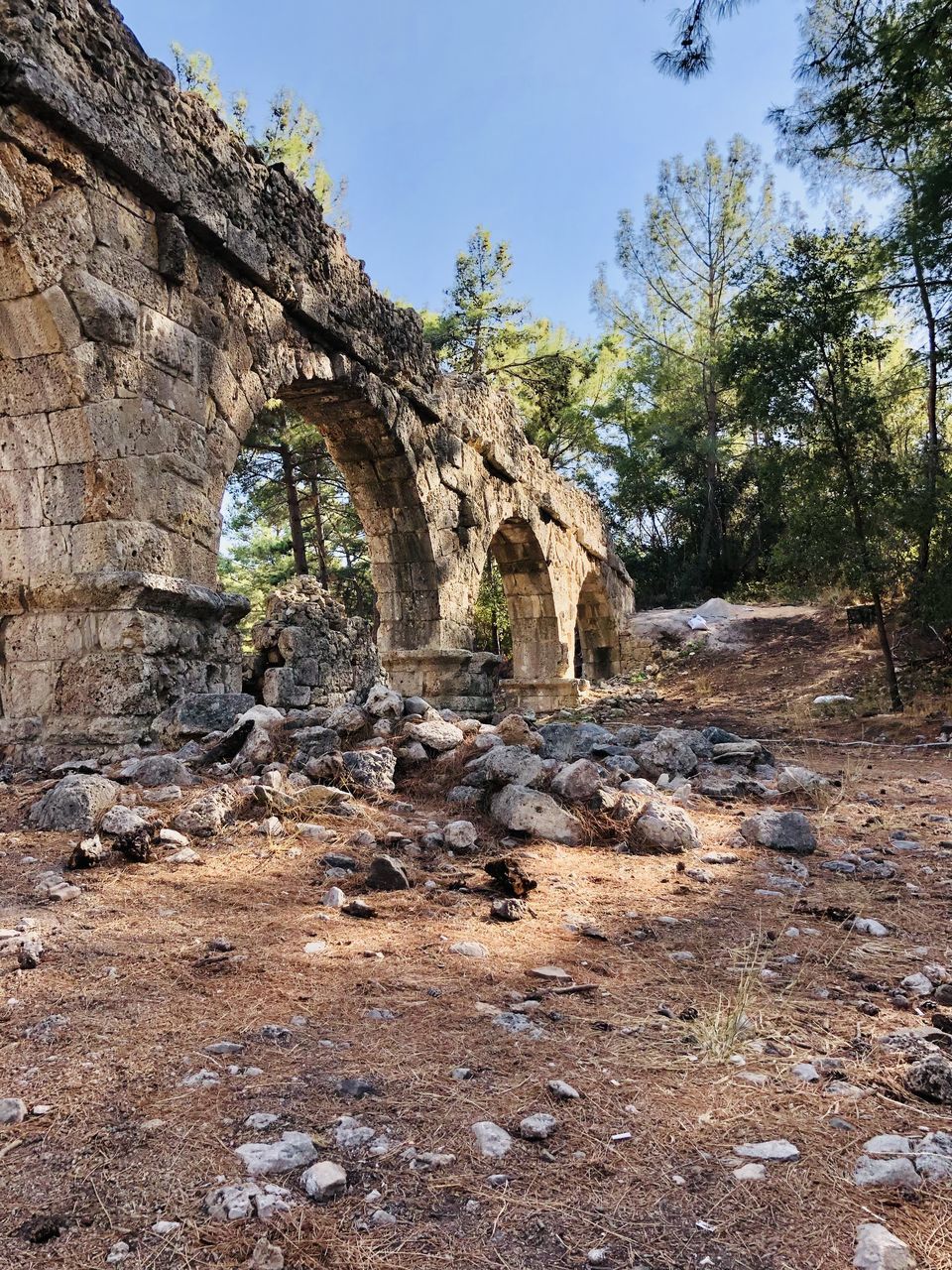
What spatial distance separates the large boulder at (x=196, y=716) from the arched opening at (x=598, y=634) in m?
14.0

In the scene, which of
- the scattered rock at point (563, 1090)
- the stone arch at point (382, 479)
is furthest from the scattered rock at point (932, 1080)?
the stone arch at point (382, 479)

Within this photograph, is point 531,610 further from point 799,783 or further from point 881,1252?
point 881,1252

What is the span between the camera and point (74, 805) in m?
3.35

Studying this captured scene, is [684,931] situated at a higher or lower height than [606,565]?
lower

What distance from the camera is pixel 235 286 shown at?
5.72 metres

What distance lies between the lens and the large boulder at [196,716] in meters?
4.43

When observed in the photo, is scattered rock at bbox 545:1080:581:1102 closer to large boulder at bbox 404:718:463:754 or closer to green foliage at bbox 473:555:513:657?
large boulder at bbox 404:718:463:754

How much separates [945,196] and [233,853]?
23.2 ft

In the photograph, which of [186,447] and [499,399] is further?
[499,399]

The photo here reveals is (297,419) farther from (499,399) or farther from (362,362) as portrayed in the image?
(362,362)

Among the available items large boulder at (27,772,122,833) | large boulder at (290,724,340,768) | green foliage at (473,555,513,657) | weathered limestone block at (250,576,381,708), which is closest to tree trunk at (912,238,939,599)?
weathered limestone block at (250,576,381,708)

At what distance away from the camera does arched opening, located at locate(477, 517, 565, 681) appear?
1348cm

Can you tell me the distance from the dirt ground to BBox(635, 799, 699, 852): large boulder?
32cm

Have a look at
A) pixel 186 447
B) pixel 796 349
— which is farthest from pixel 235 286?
pixel 796 349
